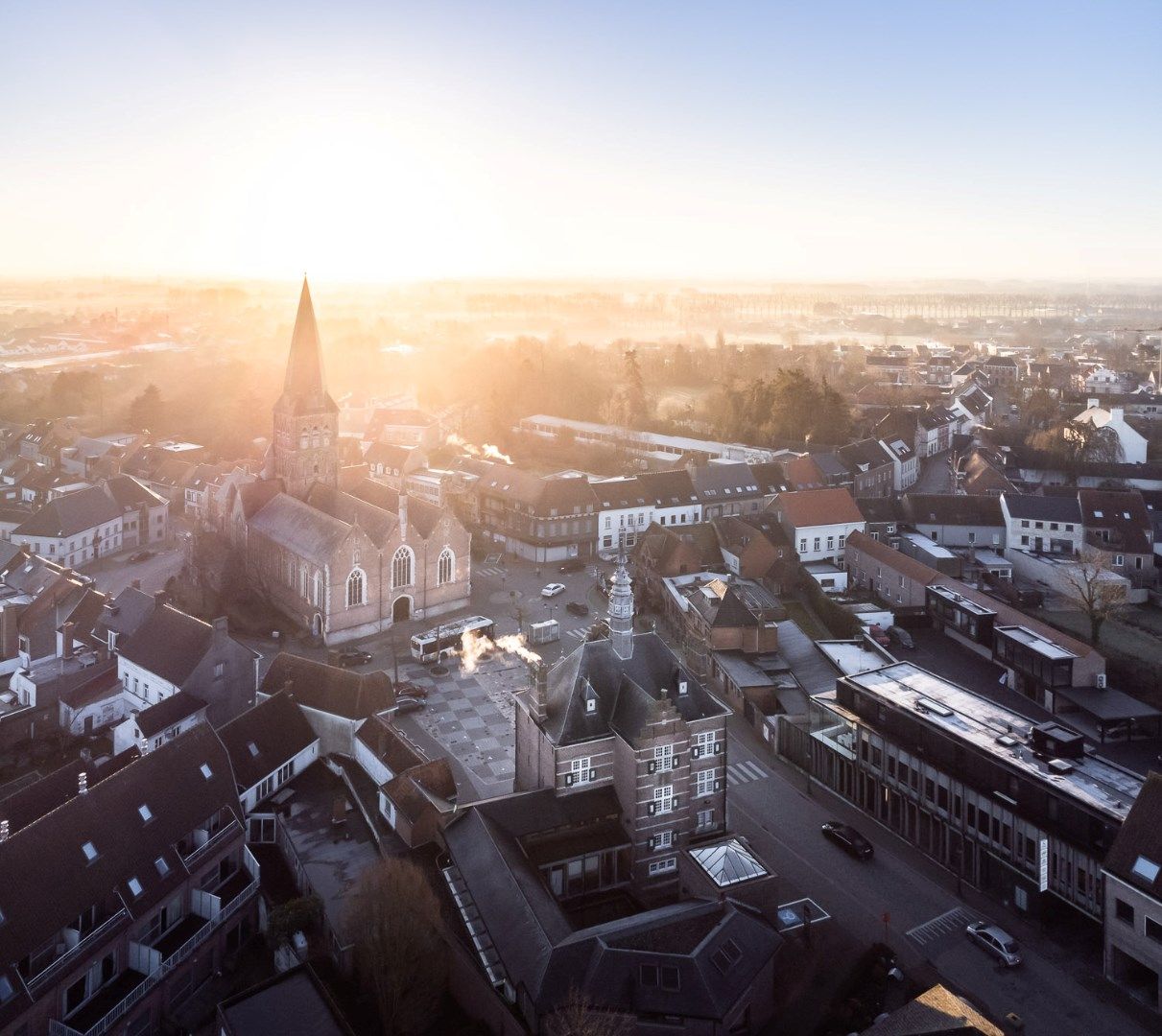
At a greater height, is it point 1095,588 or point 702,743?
point 702,743

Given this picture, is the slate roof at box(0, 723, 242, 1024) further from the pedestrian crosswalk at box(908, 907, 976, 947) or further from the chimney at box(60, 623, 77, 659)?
the pedestrian crosswalk at box(908, 907, 976, 947)

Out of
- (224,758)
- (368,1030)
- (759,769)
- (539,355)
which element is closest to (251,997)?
(368,1030)

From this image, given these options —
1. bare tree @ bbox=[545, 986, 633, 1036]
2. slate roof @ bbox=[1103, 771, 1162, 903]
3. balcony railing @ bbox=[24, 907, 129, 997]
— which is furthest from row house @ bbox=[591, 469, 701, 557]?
bare tree @ bbox=[545, 986, 633, 1036]

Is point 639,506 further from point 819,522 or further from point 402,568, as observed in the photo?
point 402,568

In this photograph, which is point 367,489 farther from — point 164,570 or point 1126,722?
point 1126,722

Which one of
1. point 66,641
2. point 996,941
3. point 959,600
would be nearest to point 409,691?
point 66,641

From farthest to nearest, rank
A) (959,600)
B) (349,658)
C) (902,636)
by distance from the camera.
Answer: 1. (959,600)
2. (902,636)
3. (349,658)

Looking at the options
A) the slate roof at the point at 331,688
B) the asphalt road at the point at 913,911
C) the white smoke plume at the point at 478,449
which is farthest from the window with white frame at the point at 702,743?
the white smoke plume at the point at 478,449
